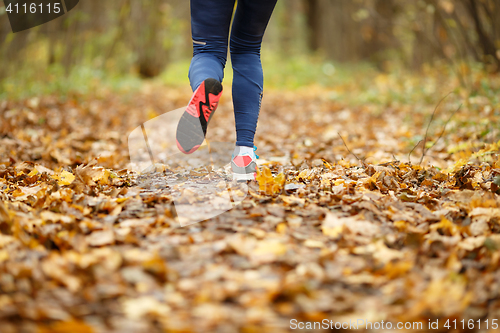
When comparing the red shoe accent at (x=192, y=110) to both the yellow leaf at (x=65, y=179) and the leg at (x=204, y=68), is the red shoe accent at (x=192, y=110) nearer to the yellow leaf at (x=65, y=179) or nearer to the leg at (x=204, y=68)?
the leg at (x=204, y=68)

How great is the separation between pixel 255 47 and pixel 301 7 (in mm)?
17849

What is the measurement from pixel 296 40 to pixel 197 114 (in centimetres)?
1935

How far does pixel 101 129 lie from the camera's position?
183 inches

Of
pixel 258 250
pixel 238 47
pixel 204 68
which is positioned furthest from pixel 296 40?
pixel 258 250

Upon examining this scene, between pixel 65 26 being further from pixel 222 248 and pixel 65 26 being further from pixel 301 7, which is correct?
pixel 301 7

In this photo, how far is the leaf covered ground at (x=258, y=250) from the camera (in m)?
1.07

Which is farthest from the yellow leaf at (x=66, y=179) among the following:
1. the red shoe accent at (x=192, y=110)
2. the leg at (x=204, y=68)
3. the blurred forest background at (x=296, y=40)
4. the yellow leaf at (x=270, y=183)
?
the blurred forest background at (x=296, y=40)

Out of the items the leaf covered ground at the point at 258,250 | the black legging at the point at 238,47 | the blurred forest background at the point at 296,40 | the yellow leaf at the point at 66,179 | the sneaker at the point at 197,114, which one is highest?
the blurred forest background at the point at 296,40

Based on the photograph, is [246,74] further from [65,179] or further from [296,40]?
[296,40]

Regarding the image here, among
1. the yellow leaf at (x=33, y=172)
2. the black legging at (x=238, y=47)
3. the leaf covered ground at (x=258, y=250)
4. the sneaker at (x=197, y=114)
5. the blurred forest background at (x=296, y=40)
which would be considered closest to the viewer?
the leaf covered ground at (x=258, y=250)

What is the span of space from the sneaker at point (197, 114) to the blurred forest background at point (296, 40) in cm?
454

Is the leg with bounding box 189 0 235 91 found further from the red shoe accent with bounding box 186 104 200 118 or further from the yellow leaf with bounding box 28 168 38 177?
the yellow leaf with bounding box 28 168 38 177

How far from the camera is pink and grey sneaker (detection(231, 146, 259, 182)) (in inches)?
83.7

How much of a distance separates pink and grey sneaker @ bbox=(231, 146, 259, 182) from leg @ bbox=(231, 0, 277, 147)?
0.04 metres
